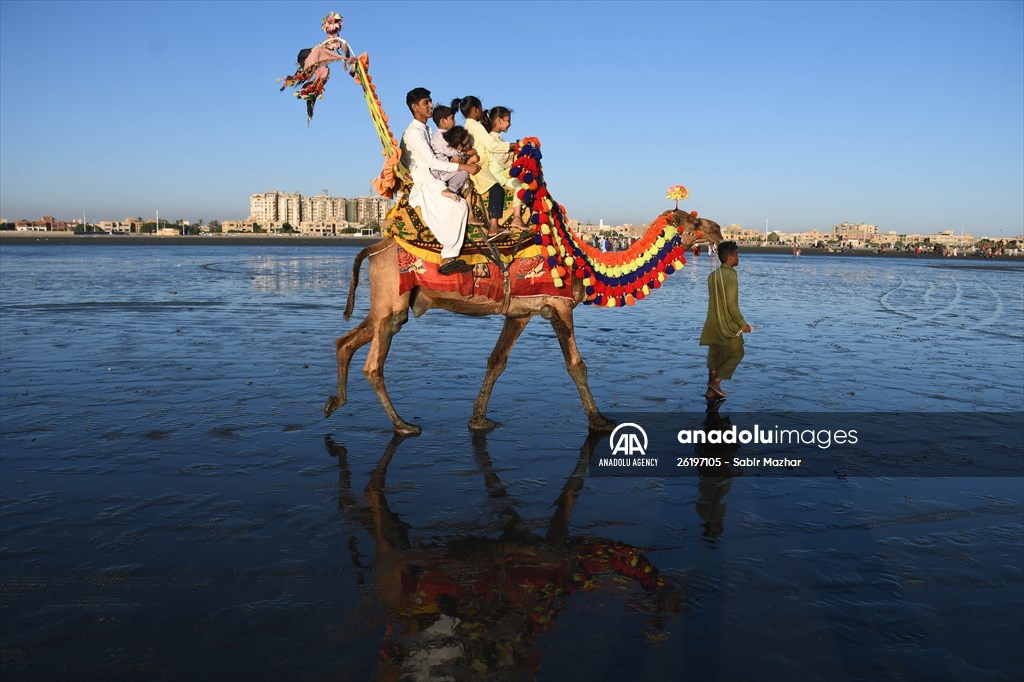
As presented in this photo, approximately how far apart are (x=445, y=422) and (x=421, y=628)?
14.3ft

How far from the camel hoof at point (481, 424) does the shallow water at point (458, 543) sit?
19 cm

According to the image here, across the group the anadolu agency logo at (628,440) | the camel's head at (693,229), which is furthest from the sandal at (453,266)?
the camel's head at (693,229)

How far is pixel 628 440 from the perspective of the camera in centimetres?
741

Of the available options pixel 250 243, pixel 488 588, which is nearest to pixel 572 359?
pixel 488 588

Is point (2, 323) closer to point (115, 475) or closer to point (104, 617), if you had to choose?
point (115, 475)

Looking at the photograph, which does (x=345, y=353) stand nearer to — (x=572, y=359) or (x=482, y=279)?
(x=482, y=279)

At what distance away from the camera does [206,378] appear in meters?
10.2

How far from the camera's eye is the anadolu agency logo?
713 centimetres

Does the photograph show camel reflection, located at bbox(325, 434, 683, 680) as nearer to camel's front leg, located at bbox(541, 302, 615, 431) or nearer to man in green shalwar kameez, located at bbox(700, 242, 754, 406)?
camel's front leg, located at bbox(541, 302, 615, 431)

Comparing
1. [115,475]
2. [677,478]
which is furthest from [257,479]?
[677,478]

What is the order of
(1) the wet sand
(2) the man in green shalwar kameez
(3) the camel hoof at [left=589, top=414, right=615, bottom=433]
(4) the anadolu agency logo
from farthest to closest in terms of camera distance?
(1) the wet sand, (2) the man in green shalwar kameez, (3) the camel hoof at [left=589, top=414, right=615, bottom=433], (4) the anadolu agency logo

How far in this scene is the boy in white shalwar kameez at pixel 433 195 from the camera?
7188 millimetres

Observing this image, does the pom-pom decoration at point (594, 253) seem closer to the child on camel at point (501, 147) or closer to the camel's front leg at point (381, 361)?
the child on camel at point (501, 147)

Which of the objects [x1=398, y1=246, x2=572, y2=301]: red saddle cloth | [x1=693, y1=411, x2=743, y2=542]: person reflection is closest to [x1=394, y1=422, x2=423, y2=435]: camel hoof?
[x1=398, y1=246, x2=572, y2=301]: red saddle cloth
